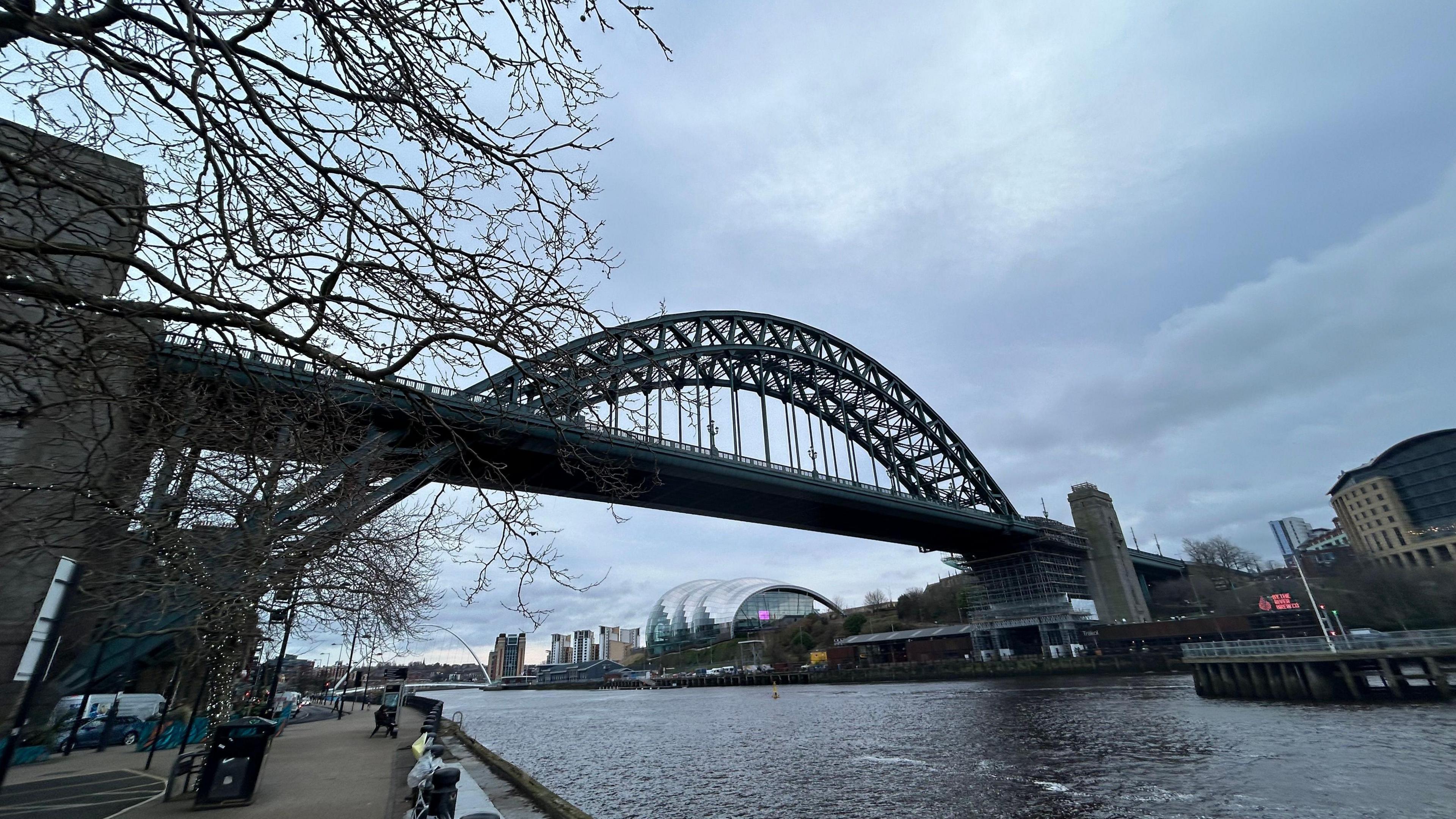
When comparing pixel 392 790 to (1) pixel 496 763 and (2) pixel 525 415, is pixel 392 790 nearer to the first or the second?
(1) pixel 496 763

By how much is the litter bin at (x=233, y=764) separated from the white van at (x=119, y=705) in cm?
935

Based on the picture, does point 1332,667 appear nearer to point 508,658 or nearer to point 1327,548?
point 1327,548

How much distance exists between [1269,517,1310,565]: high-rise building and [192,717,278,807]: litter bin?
197 m

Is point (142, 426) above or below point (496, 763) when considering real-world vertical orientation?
above

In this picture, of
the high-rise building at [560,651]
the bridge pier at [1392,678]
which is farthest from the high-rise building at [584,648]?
the bridge pier at [1392,678]

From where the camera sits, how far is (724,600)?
4321 inches

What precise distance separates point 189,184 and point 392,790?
830 cm

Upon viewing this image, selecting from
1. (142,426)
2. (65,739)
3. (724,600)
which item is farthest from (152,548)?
(724,600)

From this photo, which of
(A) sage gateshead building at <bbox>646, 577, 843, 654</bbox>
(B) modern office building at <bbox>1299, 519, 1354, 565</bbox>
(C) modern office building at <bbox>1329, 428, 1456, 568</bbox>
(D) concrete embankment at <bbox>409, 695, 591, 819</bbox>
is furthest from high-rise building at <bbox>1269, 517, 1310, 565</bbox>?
(D) concrete embankment at <bbox>409, 695, 591, 819</bbox>

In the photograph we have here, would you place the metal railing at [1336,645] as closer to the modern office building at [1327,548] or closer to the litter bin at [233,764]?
the litter bin at [233,764]

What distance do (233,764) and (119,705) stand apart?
12380mm

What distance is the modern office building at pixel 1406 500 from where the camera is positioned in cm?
7744

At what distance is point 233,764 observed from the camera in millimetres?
7516

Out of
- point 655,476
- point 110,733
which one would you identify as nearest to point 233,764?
point 655,476
